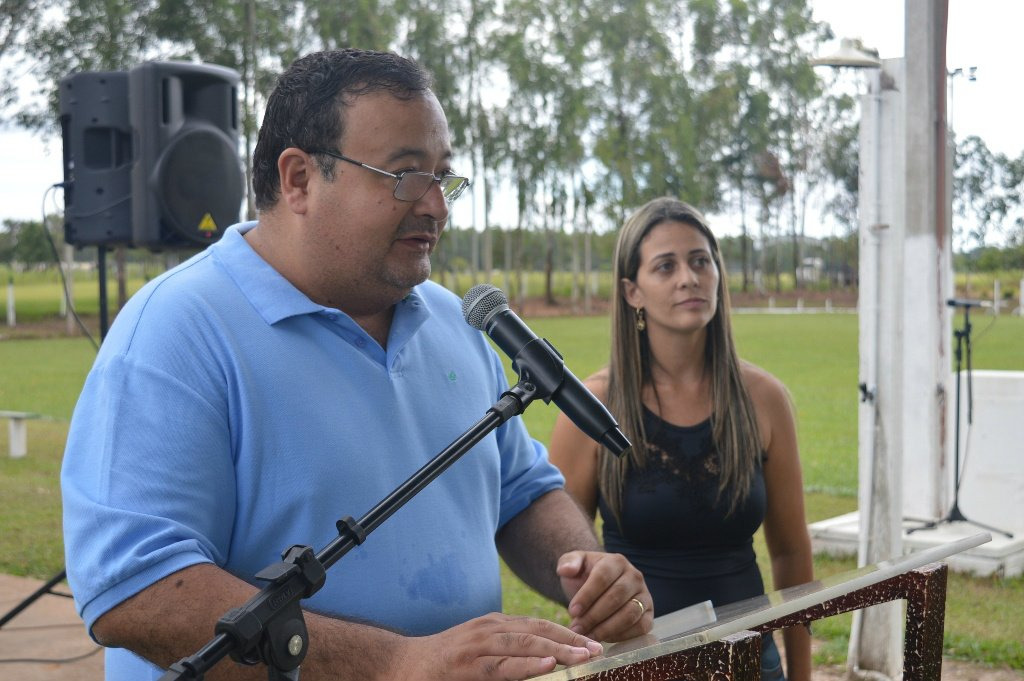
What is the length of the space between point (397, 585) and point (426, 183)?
0.77 metres

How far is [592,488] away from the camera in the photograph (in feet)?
11.7

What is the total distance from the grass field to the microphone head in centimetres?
425

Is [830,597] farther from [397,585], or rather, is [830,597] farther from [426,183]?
[426,183]

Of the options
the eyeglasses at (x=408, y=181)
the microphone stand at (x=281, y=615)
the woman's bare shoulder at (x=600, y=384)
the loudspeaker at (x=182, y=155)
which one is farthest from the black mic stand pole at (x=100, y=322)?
the microphone stand at (x=281, y=615)

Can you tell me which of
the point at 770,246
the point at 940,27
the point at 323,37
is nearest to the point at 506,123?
the point at 323,37

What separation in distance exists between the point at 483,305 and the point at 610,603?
2.23 ft

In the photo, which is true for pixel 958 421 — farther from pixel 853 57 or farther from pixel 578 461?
pixel 578 461

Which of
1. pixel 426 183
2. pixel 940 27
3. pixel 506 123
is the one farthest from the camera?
pixel 506 123

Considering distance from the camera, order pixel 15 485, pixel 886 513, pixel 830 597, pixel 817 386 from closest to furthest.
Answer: pixel 830 597
pixel 886 513
pixel 15 485
pixel 817 386

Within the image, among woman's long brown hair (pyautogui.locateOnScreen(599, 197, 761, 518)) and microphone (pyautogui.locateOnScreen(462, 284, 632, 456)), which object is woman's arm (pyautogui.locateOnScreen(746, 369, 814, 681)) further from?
microphone (pyautogui.locateOnScreen(462, 284, 632, 456))

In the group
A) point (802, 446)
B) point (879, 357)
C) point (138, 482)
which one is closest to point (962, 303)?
point (879, 357)

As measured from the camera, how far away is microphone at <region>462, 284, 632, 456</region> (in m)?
1.82

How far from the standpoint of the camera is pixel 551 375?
5.97 feet

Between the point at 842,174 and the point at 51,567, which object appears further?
the point at 842,174
